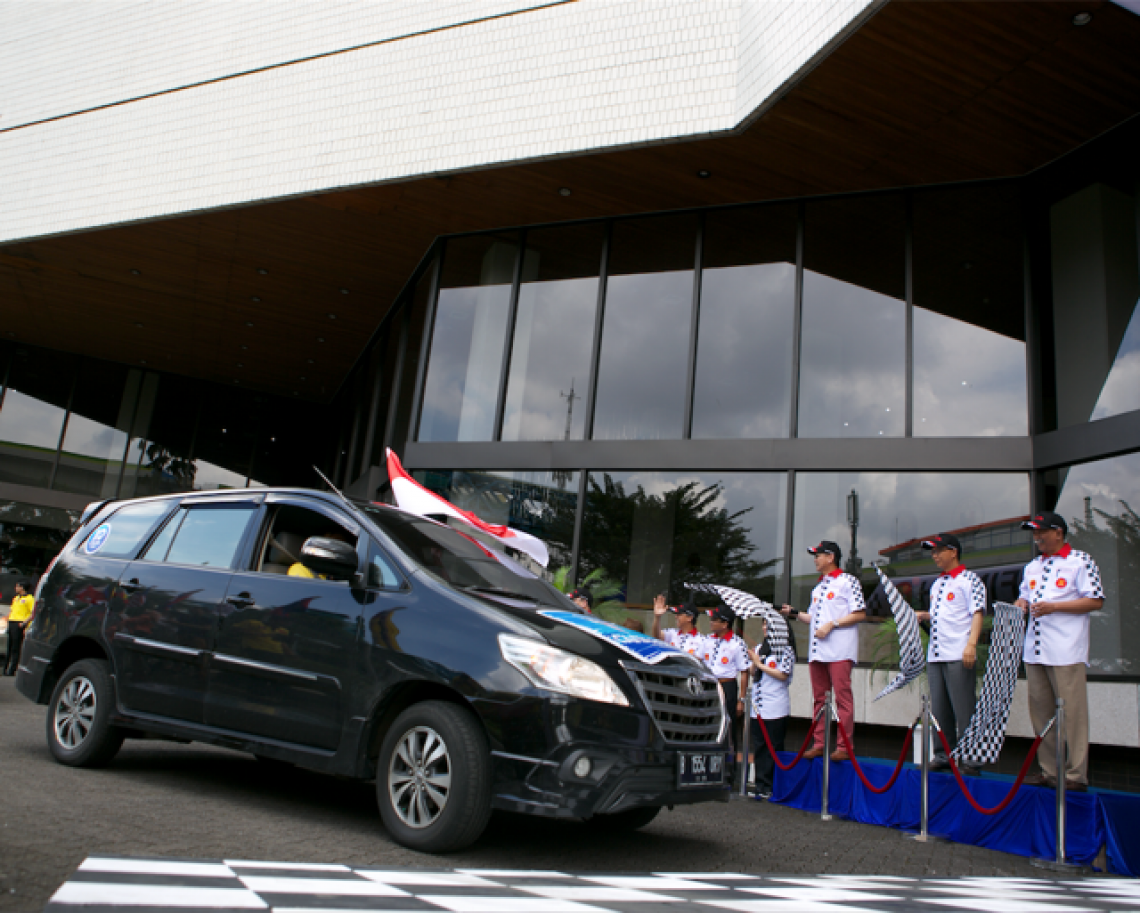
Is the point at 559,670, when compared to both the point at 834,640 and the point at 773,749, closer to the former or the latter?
the point at 834,640

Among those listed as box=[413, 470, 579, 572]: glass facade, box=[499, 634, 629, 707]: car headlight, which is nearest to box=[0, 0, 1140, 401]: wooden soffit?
box=[413, 470, 579, 572]: glass facade

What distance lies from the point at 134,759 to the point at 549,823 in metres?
3.19

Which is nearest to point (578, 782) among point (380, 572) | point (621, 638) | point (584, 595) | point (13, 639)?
point (621, 638)

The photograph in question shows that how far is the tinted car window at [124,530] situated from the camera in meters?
6.43

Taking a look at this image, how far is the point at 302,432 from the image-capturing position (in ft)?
83.4

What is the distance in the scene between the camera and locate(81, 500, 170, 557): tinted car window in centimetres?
643

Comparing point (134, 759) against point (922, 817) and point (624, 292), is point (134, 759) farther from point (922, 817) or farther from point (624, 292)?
point (624, 292)

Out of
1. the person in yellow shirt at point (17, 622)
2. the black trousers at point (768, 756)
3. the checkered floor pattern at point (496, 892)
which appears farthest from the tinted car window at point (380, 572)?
the person in yellow shirt at point (17, 622)

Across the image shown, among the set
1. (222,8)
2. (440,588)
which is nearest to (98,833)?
(440,588)

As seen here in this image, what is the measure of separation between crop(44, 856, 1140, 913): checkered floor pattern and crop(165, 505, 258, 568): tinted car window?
100 inches

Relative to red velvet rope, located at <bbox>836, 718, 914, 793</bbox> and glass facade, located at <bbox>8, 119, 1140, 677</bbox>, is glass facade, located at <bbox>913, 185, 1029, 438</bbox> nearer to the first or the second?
glass facade, located at <bbox>8, 119, 1140, 677</bbox>

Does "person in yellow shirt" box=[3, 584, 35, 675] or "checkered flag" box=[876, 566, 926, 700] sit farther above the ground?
"checkered flag" box=[876, 566, 926, 700]

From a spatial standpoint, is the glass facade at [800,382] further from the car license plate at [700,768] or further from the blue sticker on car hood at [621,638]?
the blue sticker on car hood at [621,638]

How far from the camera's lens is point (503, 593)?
16.9 feet
